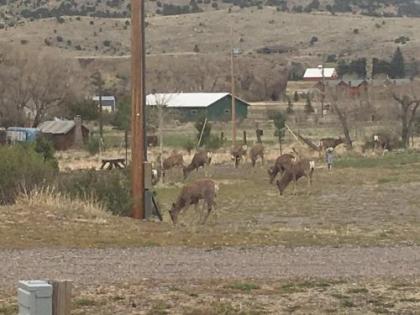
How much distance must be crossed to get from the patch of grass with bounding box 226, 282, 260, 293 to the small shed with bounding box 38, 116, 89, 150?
46726mm

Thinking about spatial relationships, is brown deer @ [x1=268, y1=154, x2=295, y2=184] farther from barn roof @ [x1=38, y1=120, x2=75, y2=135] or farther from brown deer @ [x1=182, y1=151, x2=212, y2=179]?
barn roof @ [x1=38, y1=120, x2=75, y2=135]

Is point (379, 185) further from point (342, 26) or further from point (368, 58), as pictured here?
point (342, 26)

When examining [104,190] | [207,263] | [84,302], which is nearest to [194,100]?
[104,190]

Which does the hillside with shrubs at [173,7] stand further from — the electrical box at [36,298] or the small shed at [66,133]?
the electrical box at [36,298]

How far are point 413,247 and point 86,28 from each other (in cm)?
11161

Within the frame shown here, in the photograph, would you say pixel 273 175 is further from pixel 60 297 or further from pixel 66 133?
pixel 60 297

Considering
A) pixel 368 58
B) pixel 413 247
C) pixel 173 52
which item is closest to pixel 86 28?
pixel 173 52

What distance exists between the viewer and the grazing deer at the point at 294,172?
3578cm

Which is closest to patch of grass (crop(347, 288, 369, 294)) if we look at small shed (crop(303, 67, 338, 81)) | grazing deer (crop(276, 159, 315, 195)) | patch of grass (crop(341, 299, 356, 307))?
patch of grass (crop(341, 299, 356, 307))

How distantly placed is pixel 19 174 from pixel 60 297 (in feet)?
50.3

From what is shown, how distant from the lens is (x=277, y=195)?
34844 mm

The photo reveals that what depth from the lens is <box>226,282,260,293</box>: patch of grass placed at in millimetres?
12290

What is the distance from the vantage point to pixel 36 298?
6.16 meters

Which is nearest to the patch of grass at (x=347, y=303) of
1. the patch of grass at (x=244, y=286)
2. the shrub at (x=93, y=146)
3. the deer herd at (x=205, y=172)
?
the patch of grass at (x=244, y=286)
